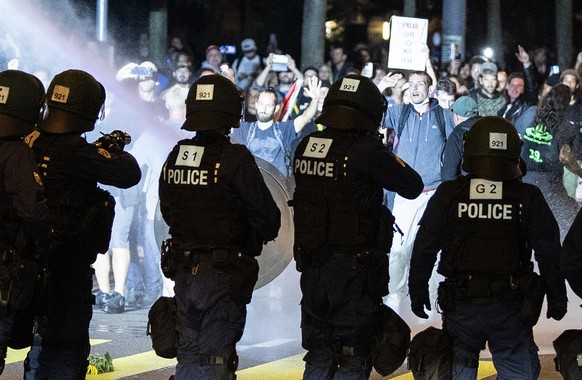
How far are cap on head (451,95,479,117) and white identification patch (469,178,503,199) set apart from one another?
Answer: 4266 millimetres

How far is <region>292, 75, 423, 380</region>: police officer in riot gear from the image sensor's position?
6660 mm

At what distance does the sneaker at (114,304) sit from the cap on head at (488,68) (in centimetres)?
344

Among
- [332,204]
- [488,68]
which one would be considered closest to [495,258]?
[332,204]

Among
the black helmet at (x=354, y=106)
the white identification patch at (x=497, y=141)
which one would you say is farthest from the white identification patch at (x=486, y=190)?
the black helmet at (x=354, y=106)

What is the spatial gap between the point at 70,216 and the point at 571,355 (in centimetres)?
263

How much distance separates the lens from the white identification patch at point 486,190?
20.9ft

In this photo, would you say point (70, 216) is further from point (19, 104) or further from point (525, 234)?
point (525, 234)

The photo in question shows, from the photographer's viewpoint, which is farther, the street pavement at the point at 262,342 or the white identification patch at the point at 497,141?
the street pavement at the point at 262,342

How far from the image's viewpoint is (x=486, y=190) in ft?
20.9

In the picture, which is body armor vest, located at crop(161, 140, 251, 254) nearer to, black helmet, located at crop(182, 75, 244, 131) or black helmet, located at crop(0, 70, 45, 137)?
black helmet, located at crop(182, 75, 244, 131)

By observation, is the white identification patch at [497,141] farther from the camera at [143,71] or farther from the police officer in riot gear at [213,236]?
the camera at [143,71]

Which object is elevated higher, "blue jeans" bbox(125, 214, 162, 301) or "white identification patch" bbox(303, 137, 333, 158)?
"white identification patch" bbox(303, 137, 333, 158)

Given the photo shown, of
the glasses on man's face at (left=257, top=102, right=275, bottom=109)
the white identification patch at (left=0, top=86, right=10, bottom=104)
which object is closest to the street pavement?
the glasses on man's face at (left=257, top=102, right=275, bottom=109)

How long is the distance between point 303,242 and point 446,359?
97 centimetres
